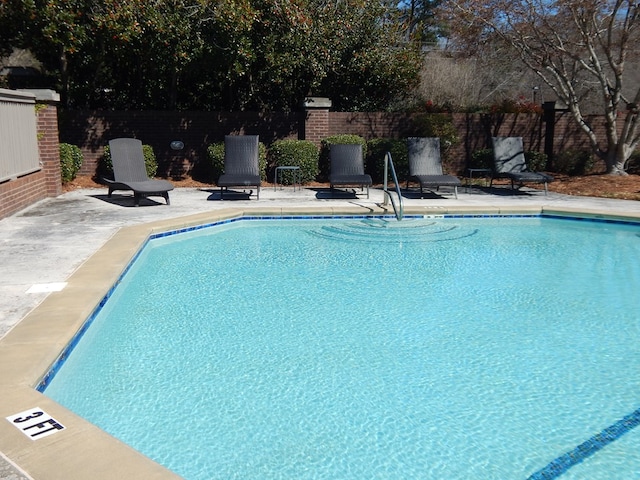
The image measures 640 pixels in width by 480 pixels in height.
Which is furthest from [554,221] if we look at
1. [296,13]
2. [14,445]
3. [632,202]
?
[14,445]

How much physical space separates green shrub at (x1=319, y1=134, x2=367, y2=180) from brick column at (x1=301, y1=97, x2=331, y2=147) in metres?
0.32

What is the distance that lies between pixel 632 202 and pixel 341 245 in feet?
21.8

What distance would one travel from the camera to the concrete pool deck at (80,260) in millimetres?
2730

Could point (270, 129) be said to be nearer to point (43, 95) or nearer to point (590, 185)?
point (43, 95)

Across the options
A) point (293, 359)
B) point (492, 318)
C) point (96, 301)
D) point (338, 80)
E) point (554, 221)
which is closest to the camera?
→ point (293, 359)

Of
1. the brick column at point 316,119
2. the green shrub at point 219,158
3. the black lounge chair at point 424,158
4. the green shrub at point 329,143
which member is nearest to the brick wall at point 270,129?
the brick column at point 316,119

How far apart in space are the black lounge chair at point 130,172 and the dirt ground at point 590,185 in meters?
2.29

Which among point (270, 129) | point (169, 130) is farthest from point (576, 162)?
point (169, 130)

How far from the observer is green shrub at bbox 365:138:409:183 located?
14.3 m

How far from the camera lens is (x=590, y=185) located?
13406 millimetres

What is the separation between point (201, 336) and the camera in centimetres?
509

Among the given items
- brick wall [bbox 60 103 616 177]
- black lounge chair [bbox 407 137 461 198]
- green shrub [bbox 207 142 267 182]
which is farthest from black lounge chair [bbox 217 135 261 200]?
black lounge chair [bbox 407 137 461 198]

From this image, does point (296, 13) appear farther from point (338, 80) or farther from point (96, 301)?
point (96, 301)

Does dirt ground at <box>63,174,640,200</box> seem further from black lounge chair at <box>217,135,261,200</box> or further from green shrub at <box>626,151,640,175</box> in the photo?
black lounge chair at <box>217,135,261,200</box>
